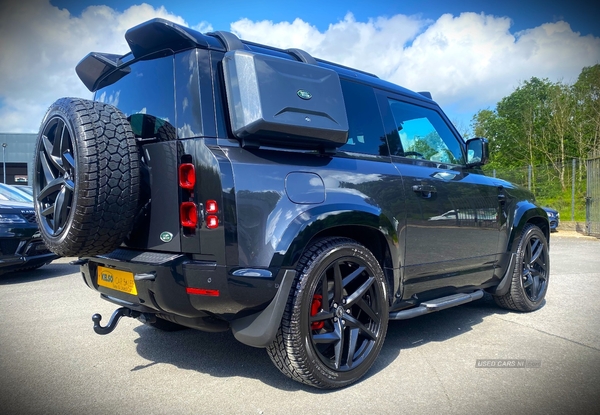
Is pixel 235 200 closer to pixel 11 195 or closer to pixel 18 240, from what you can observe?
pixel 18 240

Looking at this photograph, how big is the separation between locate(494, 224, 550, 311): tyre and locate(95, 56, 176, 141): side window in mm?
3591

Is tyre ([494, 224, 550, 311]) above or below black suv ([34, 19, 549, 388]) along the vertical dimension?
below

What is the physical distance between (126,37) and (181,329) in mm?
2459

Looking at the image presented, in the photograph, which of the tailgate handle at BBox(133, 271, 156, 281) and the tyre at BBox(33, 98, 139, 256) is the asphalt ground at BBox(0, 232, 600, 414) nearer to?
the tailgate handle at BBox(133, 271, 156, 281)

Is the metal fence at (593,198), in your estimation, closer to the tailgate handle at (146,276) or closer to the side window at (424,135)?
the side window at (424,135)

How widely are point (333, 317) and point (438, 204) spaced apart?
4.50ft

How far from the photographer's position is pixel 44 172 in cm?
297

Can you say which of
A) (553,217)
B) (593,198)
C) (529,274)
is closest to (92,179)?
(529,274)

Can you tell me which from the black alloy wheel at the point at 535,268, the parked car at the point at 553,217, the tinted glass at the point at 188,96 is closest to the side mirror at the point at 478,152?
the black alloy wheel at the point at 535,268

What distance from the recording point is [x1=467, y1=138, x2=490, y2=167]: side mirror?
4.24m

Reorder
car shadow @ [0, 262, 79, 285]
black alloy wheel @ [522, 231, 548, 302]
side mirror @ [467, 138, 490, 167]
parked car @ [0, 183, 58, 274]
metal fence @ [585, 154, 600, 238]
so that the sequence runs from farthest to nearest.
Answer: metal fence @ [585, 154, 600, 238] → car shadow @ [0, 262, 79, 285] → parked car @ [0, 183, 58, 274] → black alloy wheel @ [522, 231, 548, 302] → side mirror @ [467, 138, 490, 167]

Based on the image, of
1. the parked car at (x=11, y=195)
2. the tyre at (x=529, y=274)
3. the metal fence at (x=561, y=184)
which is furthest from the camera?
the metal fence at (x=561, y=184)

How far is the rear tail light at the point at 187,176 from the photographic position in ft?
8.09

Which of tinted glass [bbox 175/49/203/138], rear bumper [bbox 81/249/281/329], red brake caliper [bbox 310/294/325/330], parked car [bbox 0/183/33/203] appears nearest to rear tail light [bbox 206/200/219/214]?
rear bumper [bbox 81/249/281/329]
